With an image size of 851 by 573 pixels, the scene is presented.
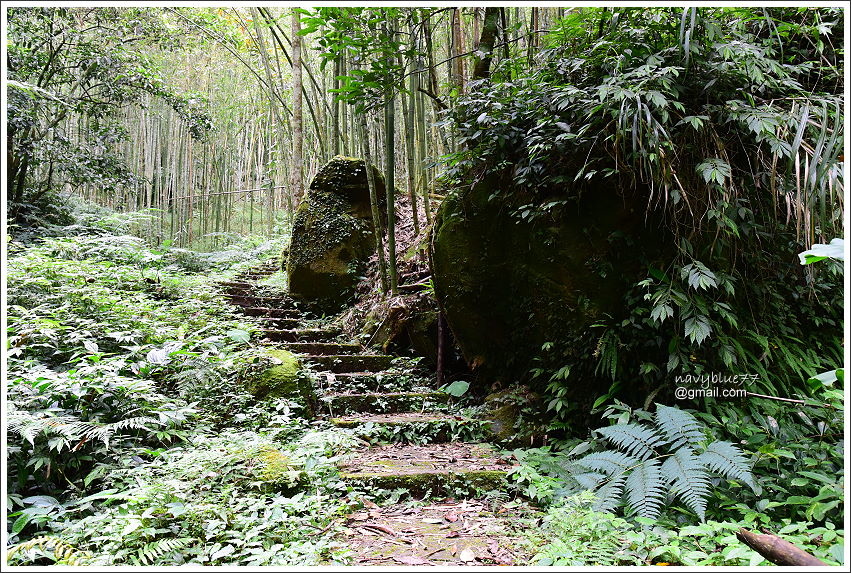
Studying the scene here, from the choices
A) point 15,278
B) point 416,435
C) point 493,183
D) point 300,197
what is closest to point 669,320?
point 493,183

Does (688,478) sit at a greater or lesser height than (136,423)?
lesser

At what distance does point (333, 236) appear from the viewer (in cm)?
663

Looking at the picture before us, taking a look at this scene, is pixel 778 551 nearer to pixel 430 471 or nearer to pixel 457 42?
pixel 430 471

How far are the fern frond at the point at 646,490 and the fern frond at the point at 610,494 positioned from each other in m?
0.05

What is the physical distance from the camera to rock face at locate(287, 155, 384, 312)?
647 cm

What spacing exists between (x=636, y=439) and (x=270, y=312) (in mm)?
4801

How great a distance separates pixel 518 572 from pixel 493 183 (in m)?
3.02

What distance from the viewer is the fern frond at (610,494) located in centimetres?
224

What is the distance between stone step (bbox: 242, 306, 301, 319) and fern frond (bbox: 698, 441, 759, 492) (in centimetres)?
502

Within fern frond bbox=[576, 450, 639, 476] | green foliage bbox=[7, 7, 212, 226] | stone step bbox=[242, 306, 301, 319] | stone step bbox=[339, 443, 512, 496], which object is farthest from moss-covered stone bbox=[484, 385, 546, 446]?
green foliage bbox=[7, 7, 212, 226]

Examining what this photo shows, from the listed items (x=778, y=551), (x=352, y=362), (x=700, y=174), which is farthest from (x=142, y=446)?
(x=700, y=174)

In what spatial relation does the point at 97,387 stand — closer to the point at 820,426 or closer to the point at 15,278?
the point at 15,278

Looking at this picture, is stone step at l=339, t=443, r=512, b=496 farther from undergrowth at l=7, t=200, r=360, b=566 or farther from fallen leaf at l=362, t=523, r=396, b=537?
fallen leaf at l=362, t=523, r=396, b=537

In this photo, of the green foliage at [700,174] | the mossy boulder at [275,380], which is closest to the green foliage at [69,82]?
the mossy boulder at [275,380]
